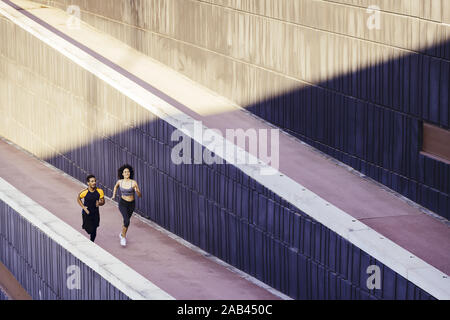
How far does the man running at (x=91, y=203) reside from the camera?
56.6ft

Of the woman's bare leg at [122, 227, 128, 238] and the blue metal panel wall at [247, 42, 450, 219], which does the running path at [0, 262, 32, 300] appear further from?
the blue metal panel wall at [247, 42, 450, 219]

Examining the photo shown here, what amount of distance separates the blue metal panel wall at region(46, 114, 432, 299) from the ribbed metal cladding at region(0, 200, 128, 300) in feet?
9.33

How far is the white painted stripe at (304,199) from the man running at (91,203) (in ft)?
7.10

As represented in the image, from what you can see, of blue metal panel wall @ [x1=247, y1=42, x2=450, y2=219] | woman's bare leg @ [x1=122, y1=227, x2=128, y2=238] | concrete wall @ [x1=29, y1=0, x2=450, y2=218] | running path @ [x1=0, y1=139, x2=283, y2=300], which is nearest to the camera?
running path @ [x1=0, y1=139, x2=283, y2=300]

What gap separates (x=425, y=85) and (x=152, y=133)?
210 inches

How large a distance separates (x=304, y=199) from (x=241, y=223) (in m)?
1.79

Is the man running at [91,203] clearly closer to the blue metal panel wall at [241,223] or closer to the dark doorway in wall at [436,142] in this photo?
the blue metal panel wall at [241,223]

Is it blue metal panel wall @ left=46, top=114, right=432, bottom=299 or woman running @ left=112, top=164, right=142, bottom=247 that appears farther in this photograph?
woman running @ left=112, top=164, right=142, bottom=247

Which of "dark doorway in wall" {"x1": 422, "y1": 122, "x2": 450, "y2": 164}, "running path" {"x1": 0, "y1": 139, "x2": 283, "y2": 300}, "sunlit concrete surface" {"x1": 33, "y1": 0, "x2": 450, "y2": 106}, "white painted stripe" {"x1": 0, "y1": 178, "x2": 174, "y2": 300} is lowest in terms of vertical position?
"running path" {"x1": 0, "y1": 139, "x2": 283, "y2": 300}

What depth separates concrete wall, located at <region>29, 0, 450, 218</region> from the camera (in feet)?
57.0

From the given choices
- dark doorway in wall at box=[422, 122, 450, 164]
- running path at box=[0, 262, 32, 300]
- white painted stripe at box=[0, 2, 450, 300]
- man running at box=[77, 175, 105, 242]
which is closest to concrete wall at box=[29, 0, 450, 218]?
dark doorway in wall at box=[422, 122, 450, 164]

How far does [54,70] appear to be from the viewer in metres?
23.4

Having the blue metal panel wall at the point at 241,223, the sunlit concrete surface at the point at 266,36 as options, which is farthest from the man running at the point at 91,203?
the sunlit concrete surface at the point at 266,36
